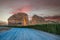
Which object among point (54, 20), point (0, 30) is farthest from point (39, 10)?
point (0, 30)

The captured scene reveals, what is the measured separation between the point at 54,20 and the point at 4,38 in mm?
1216

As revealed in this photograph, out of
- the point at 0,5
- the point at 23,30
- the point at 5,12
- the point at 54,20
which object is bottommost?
the point at 23,30

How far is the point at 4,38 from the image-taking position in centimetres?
256

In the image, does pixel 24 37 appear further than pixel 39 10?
No

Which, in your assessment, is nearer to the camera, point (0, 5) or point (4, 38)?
point (4, 38)

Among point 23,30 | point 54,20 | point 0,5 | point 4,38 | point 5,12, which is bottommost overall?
point 4,38

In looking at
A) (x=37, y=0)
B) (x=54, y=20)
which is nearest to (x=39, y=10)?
(x=37, y=0)

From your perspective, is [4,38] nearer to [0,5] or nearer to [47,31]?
[0,5]

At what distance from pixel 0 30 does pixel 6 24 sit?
20 centimetres

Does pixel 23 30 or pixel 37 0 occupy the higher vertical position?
pixel 37 0

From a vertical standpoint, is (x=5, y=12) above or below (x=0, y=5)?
below

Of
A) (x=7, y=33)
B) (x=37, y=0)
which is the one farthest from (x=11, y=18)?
(x=37, y=0)

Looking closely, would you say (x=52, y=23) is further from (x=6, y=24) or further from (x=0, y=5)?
(x=0, y=5)

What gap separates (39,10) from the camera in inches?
108
